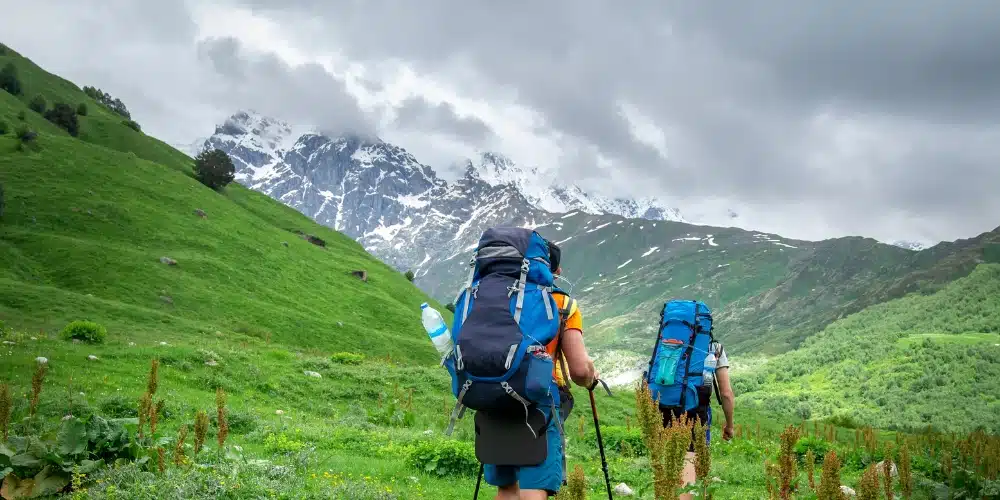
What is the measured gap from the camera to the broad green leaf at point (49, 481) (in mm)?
6273

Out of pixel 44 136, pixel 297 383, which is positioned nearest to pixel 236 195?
pixel 44 136

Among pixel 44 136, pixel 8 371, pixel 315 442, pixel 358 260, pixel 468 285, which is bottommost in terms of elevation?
pixel 315 442

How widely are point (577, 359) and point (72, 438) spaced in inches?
245

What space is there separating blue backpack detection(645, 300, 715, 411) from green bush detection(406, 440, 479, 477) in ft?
14.9

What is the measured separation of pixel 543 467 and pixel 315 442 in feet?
29.1

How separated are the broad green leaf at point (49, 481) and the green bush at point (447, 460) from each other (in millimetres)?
5728

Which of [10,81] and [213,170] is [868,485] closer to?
[213,170]

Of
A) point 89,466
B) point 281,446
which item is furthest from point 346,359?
point 89,466

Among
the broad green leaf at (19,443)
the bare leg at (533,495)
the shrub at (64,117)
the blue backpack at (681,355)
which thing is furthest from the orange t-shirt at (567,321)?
the shrub at (64,117)

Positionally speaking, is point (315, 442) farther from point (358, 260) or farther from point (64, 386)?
point (358, 260)

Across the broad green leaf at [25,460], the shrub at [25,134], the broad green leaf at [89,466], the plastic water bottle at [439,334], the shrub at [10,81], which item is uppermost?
the shrub at [10,81]

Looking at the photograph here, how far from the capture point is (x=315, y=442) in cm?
1247

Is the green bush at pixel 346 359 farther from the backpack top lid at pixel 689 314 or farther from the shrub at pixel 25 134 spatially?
the shrub at pixel 25 134

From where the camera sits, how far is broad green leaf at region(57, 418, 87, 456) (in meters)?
6.89
